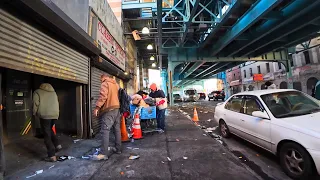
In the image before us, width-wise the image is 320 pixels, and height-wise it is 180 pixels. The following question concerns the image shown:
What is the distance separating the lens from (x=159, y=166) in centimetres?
352

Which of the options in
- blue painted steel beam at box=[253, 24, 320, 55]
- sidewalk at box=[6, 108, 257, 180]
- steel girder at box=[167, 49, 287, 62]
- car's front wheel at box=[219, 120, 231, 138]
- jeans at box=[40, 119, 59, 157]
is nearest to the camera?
sidewalk at box=[6, 108, 257, 180]

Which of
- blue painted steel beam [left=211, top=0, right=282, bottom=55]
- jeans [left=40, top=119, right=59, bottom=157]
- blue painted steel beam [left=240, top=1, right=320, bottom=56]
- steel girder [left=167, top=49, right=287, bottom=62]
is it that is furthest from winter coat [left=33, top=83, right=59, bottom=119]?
steel girder [left=167, top=49, right=287, bottom=62]

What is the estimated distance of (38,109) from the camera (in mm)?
3805

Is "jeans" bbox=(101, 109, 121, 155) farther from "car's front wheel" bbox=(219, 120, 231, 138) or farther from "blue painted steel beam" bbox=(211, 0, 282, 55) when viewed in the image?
"blue painted steel beam" bbox=(211, 0, 282, 55)

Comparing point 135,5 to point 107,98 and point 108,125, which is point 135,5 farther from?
point 108,125

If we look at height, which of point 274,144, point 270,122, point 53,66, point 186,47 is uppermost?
point 186,47

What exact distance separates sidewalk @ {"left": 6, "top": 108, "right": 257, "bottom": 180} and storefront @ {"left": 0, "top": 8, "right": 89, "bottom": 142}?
1.85 meters

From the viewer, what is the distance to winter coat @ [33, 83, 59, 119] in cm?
380

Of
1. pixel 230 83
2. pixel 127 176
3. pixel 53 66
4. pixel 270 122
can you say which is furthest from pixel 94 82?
pixel 230 83

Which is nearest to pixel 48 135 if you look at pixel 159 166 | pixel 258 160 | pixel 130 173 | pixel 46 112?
pixel 46 112

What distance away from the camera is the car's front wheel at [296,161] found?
8.88ft

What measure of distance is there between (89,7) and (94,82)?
267 cm

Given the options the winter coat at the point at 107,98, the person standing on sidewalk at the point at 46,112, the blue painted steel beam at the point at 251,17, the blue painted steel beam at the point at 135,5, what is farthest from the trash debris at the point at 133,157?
the blue painted steel beam at the point at 135,5

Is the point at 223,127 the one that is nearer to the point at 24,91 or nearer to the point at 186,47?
the point at 24,91
